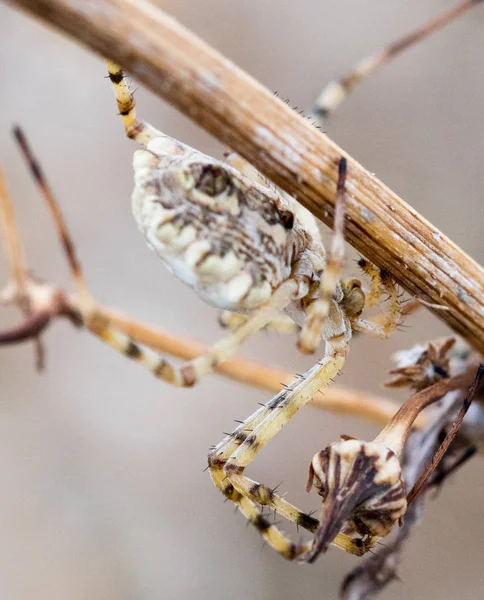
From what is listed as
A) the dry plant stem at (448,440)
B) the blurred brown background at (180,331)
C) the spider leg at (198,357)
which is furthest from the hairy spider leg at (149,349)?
the blurred brown background at (180,331)

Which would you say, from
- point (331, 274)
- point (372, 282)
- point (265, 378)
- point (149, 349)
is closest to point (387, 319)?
point (372, 282)

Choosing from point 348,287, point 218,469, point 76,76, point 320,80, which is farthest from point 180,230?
point 76,76

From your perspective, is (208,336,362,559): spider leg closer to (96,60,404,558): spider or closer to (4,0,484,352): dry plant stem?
(96,60,404,558): spider

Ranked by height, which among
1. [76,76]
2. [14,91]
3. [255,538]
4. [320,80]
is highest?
[320,80]

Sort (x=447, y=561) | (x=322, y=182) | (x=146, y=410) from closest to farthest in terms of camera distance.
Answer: (x=322, y=182), (x=447, y=561), (x=146, y=410)

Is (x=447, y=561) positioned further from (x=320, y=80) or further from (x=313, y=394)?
(x=320, y=80)

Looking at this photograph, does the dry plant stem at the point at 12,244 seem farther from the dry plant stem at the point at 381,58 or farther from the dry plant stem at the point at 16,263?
the dry plant stem at the point at 381,58

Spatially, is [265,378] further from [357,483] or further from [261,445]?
[357,483]
